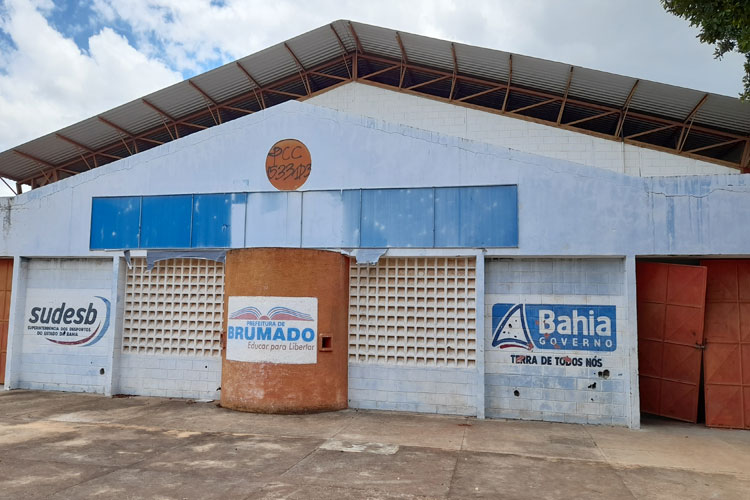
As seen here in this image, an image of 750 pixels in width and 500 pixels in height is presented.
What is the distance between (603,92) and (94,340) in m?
16.2

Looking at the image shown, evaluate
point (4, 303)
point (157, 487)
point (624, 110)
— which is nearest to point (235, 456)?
point (157, 487)

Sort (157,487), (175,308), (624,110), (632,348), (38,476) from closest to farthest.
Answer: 1. (157,487)
2. (38,476)
3. (632,348)
4. (175,308)
5. (624,110)

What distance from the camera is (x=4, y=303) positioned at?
13.2 m

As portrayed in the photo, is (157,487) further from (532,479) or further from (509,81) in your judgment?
(509,81)

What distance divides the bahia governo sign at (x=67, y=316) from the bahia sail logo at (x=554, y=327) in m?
8.87

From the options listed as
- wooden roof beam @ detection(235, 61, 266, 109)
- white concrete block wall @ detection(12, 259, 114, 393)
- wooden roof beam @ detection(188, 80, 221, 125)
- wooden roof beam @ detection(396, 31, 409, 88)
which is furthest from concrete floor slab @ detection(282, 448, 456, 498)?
Result: wooden roof beam @ detection(188, 80, 221, 125)

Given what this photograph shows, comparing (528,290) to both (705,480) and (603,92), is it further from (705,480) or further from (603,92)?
(603,92)

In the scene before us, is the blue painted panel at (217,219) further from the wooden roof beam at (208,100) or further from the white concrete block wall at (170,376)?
the wooden roof beam at (208,100)

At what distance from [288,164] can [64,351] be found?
6.97 m

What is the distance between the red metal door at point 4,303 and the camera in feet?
42.7

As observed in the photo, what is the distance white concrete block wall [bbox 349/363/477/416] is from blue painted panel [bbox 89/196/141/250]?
6.01 m

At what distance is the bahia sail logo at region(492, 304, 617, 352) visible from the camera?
9.95 m

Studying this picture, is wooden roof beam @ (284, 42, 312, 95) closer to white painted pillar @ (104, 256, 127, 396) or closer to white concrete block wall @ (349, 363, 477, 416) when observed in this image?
white painted pillar @ (104, 256, 127, 396)

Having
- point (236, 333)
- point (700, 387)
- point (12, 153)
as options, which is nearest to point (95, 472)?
point (236, 333)
